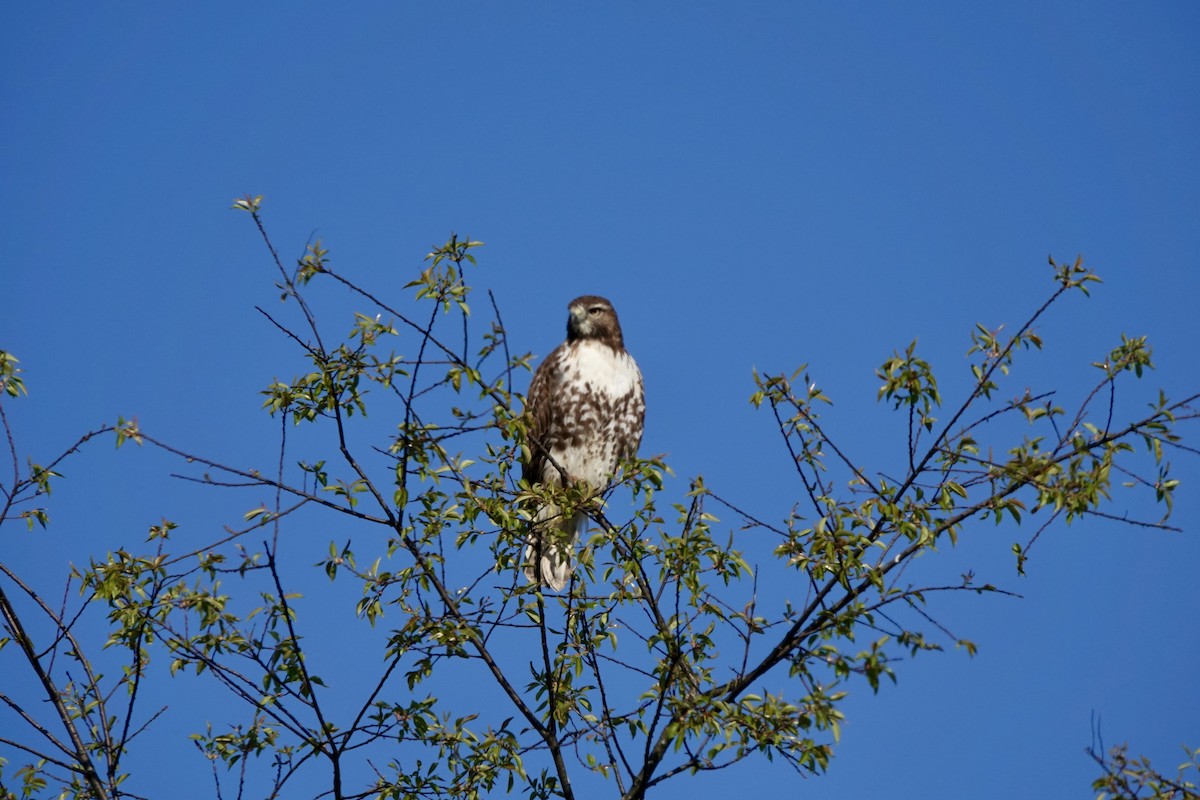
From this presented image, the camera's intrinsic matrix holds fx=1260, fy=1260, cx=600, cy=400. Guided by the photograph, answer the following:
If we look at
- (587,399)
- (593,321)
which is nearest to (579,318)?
(593,321)

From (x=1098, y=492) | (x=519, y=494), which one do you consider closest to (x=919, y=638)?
(x=1098, y=492)

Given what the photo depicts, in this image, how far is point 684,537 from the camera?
5070 millimetres

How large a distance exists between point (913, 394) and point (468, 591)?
6.82ft

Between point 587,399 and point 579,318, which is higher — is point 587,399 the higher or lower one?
the lower one

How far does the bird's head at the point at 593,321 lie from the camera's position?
7.89 m

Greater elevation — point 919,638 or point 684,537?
point 684,537

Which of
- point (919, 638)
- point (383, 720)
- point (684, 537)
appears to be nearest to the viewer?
point (919, 638)

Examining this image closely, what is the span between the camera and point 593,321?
7.93m

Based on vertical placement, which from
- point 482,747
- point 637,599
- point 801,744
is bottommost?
point 801,744

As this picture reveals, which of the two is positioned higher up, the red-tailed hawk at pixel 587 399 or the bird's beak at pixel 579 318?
the bird's beak at pixel 579 318

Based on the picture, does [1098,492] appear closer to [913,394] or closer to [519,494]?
[913,394]

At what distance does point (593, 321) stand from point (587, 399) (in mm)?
494

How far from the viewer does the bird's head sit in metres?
7.89

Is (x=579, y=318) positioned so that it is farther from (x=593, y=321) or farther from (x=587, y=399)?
(x=587, y=399)
